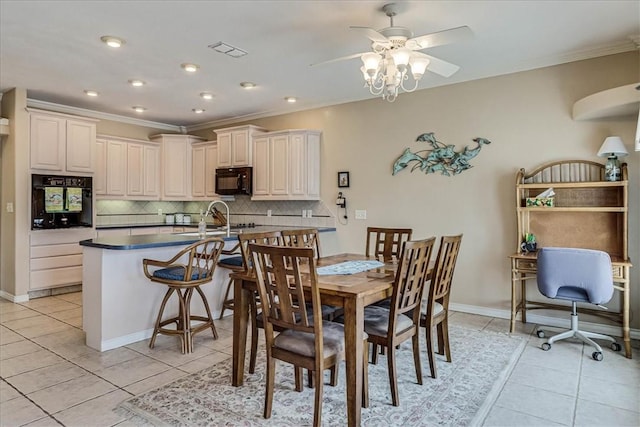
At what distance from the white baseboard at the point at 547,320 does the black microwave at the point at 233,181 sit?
325 cm

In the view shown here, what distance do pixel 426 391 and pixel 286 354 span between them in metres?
1.01

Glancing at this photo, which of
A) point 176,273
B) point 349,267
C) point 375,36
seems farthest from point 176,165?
point 375,36

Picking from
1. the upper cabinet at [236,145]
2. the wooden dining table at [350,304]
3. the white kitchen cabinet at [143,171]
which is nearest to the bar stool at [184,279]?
the wooden dining table at [350,304]

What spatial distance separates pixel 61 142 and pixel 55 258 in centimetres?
152

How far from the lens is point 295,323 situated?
2.13m

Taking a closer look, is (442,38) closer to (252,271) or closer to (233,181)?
(252,271)

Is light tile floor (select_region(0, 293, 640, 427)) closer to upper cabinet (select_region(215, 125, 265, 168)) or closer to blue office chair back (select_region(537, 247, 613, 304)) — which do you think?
blue office chair back (select_region(537, 247, 613, 304))

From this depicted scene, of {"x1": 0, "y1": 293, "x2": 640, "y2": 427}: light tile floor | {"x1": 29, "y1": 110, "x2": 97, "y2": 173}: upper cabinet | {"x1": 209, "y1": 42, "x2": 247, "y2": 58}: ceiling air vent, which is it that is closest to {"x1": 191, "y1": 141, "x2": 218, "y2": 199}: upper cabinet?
{"x1": 29, "y1": 110, "x2": 97, "y2": 173}: upper cabinet

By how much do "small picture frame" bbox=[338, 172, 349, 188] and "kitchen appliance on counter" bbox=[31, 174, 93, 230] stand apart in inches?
134

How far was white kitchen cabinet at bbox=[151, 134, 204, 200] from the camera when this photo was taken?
6609mm

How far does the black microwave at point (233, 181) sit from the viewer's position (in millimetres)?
5836

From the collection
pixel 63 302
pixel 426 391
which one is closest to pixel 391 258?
pixel 426 391

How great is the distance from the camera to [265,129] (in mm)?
6031

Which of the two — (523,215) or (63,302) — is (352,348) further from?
(63,302)
